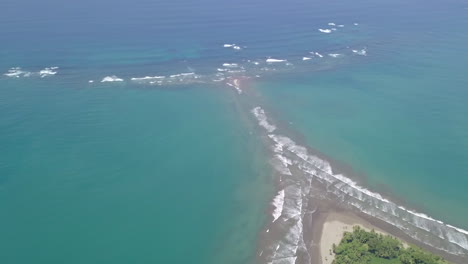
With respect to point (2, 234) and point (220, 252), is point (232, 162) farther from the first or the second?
point (2, 234)

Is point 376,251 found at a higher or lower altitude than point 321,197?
lower

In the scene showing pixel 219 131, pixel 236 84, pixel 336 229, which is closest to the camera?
pixel 336 229

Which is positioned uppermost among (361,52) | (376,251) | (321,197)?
(361,52)

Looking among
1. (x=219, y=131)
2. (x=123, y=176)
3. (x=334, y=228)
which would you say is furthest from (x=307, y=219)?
(x=123, y=176)

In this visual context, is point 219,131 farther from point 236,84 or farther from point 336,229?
point 336,229

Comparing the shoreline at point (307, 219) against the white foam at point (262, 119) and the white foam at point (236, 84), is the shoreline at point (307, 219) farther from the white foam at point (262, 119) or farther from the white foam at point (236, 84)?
the white foam at point (236, 84)

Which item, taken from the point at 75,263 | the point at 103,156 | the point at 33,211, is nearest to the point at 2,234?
the point at 33,211

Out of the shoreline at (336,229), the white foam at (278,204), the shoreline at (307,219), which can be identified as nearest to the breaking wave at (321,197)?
the shoreline at (307,219)
